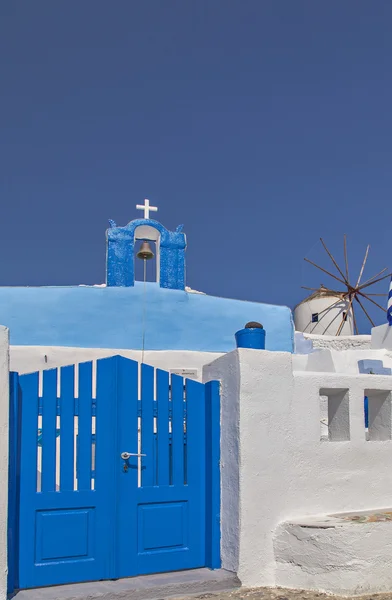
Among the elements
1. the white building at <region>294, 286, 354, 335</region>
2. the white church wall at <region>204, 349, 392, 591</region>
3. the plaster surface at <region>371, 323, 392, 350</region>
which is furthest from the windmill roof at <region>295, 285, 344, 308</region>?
the white church wall at <region>204, 349, 392, 591</region>

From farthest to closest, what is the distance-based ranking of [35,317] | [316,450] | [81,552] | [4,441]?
[35,317]
[316,450]
[81,552]
[4,441]

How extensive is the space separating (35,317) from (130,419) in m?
7.10

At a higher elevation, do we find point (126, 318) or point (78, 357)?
point (126, 318)

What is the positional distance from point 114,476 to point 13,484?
874 millimetres

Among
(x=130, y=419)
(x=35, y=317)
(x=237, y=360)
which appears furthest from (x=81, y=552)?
(x=35, y=317)

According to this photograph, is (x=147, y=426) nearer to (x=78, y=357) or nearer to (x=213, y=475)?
(x=213, y=475)

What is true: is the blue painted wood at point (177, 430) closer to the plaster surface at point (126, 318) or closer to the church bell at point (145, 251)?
the plaster surface at point (126, 318)

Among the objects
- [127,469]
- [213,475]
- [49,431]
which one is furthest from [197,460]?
[49,431]

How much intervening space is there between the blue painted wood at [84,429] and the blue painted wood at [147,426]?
0.52 m

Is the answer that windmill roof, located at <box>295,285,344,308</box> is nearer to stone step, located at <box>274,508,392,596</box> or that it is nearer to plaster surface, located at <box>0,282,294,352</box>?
plaster surface, located at <box>0,282,294,352</box>

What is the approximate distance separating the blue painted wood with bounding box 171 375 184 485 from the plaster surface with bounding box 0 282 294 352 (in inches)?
260

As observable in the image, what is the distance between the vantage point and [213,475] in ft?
20.0

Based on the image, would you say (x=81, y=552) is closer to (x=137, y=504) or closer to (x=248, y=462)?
(x=137, y=504)

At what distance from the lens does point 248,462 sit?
5.96 m
